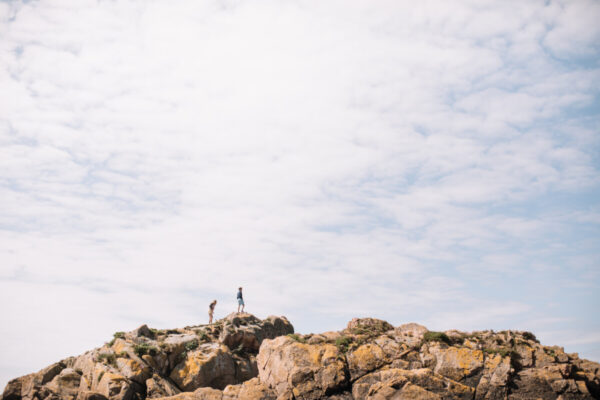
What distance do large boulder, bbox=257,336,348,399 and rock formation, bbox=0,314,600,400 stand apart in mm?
72

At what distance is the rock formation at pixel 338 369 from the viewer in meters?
27.7

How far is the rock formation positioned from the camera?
2767cm

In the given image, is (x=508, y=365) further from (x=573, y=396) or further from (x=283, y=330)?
(x=283, y=330)

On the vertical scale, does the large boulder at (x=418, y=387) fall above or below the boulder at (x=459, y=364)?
below

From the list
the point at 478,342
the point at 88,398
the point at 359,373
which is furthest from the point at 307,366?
the point at 88,398

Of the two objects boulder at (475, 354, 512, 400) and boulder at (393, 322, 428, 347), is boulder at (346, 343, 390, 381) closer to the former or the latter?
boulder at (393, 322, 428, 347)

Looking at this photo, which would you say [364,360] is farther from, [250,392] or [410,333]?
[250,392]

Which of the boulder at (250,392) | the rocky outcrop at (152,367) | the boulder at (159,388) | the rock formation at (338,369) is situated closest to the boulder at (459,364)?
the rock formation at (338,369)

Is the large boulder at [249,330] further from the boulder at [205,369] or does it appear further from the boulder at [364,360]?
the boulder at [364,360]

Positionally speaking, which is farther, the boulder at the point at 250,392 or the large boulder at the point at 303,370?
the boulder at the point at 250,392

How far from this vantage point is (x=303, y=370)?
103 feet

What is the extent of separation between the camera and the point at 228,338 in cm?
4522

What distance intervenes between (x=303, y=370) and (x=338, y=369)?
2611 mm

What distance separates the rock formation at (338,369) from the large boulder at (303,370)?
2.8 inches
